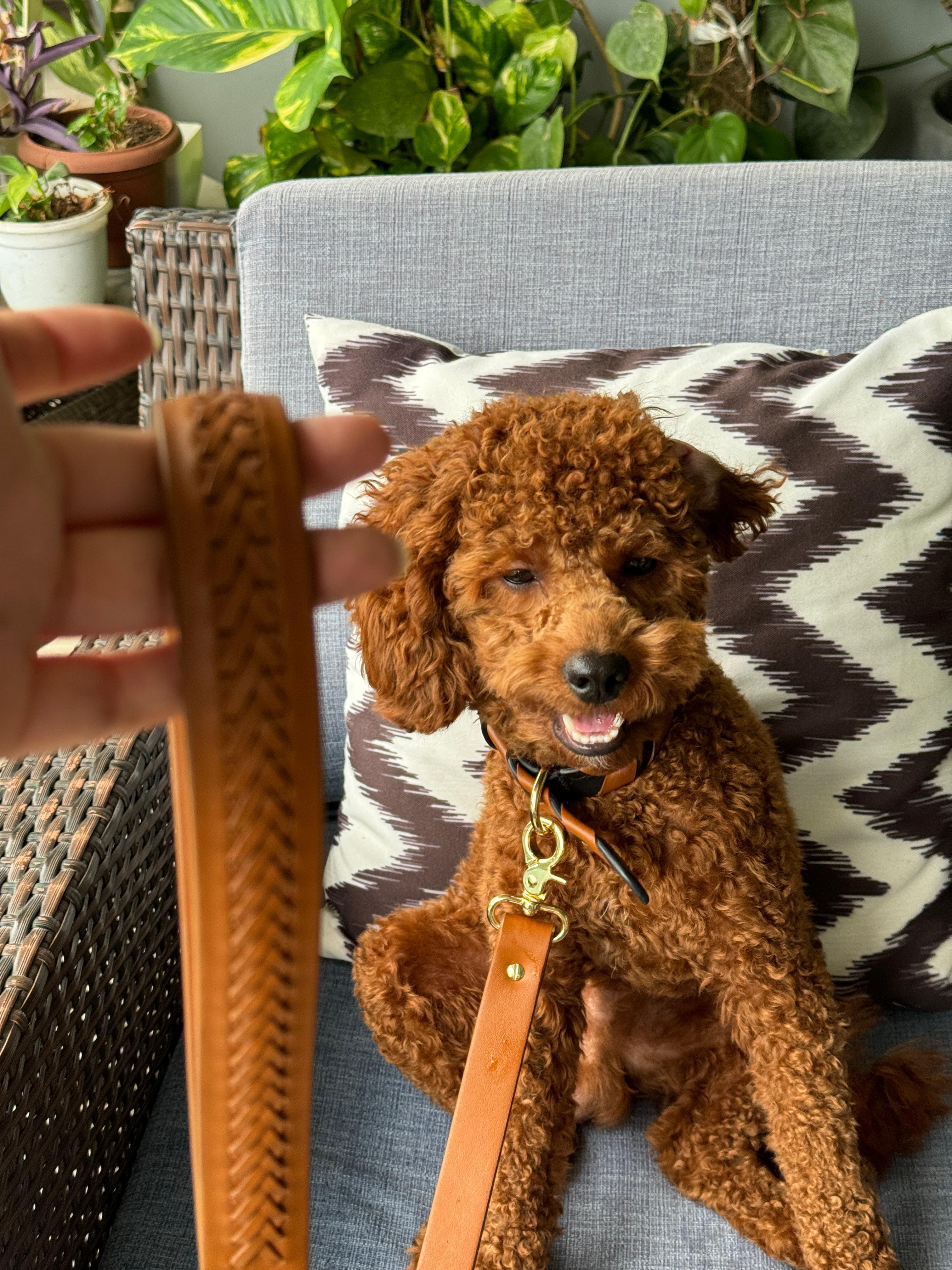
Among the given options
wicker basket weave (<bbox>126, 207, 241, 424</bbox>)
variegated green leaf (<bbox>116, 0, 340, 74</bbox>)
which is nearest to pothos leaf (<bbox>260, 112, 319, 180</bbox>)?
variegated green leaf (<bbox>116, 0, 340, 74</bbox>)

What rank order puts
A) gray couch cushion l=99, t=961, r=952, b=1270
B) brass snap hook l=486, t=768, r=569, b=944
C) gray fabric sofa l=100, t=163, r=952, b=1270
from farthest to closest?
gray fabric sofa l=100, t=163, r=952, b=1270, gray couch cushion l=99, t=961, r=952, b=1270, brass snap hook l=486, t=768, r=569, b=944

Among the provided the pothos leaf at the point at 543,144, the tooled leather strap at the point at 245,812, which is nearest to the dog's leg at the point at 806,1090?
the tooled leather strap at the point at 245,812

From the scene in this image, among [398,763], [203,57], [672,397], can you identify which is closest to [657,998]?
[398,763]

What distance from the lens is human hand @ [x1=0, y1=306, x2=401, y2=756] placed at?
18.4 inches

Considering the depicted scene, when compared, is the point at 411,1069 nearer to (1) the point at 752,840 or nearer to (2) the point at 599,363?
(1) the point at 752,840

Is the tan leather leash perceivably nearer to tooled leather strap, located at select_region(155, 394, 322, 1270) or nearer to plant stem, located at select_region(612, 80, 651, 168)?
tooled leather strap, located at select_region(155, 394, 322, 1270)

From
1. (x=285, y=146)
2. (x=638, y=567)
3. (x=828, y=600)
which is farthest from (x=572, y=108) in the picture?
(x=638, y=567)

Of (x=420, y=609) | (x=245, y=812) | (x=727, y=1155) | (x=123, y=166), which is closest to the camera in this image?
(x=245, y=812)

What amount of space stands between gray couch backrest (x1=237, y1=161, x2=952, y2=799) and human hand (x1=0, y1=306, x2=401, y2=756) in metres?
0.79

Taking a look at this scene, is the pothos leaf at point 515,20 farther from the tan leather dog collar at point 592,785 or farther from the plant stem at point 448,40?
the tan leather dog collar at point 592,785

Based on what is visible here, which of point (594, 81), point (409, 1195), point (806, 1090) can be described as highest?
point (594, 81)

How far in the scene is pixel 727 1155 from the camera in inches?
40.7

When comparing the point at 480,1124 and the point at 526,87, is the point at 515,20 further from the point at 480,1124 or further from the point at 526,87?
the point at 480,1124

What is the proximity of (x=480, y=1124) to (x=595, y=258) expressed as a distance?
95 centimetres
